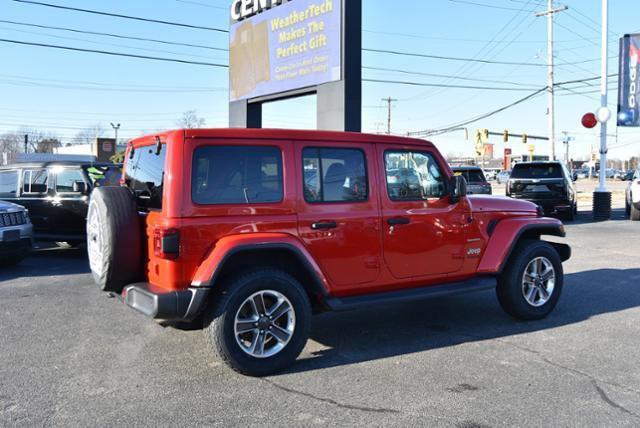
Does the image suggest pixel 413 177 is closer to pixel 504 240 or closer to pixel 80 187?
pixel 504 240

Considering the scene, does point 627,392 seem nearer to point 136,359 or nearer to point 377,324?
point 377,324

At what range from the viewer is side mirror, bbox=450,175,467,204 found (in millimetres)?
5184

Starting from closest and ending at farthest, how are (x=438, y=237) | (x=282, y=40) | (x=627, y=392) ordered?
(x=627, y=392)
(x=438, y=237)
(x=282, y=40)

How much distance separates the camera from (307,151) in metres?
4.66

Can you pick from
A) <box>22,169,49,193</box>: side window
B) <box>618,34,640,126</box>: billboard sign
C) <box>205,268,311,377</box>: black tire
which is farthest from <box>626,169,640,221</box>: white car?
<box>22,169,49,193</box>: side window

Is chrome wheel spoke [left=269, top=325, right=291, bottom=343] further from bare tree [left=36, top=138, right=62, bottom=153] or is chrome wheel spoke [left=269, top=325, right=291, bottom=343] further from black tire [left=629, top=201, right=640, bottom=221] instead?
bare tree [left=36, top=138, right=62, bottom=153]

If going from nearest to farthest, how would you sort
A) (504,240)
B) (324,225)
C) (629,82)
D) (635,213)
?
(324,225) < (504,240) < (635,213) < (629,82)

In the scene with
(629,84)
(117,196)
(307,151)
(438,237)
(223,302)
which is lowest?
(223,302)

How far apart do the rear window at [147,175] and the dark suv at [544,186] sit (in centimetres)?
1283

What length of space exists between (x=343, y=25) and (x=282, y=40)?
3.51 meters

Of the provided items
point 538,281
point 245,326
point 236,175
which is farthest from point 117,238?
point 538,281

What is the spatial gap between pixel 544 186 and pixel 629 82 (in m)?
6.25

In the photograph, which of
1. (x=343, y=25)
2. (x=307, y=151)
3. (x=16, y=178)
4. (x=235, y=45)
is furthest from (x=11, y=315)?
(x=235, y=45)

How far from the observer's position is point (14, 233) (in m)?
8.74
